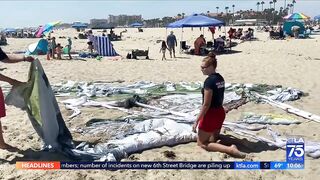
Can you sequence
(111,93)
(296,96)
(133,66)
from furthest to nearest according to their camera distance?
(133,66), (111,93), (296,96)

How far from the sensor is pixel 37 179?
3973mm

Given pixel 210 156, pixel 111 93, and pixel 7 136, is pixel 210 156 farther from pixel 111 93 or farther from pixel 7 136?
pixel 111 93

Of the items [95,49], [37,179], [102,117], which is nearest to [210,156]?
[37,179]

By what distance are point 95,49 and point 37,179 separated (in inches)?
615

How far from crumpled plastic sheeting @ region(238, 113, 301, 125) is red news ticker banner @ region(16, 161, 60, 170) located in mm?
3037

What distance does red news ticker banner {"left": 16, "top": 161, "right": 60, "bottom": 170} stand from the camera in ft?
13.9

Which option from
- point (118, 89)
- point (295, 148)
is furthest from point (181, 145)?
point (118, 89)

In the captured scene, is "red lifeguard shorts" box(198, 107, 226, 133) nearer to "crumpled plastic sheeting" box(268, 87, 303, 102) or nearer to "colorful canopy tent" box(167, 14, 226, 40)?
"crumpled plastic sheeting" box(268, 87, 303, 102)

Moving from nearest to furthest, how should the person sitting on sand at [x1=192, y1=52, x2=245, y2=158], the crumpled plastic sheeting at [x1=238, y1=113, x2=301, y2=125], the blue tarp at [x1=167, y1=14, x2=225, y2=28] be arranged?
the person sitting on sand at [x1=192, y1=52, x2=245, y2=158], the crumpled plastic sheeting at [x1=238, y1=113, x2=301, y2=125], the blue tarp at [x1=167, y1=14, x2=225, y2=28]

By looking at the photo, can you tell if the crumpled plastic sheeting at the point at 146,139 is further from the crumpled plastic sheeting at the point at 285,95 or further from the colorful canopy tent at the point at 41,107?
the crumpled plastic sheeting at the point at 285,95

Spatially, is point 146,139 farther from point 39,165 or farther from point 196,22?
point 196,22

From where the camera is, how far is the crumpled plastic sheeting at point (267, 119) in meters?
5.79

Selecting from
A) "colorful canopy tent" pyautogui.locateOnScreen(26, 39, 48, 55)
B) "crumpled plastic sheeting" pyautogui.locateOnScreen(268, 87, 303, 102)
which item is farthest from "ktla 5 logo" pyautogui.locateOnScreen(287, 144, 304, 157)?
"colorful canopy tent" pyautogui.locateOnScreen(26, 39, 48, 55)

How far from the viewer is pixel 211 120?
455cm
